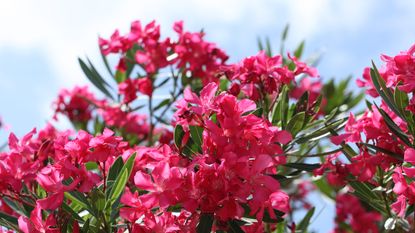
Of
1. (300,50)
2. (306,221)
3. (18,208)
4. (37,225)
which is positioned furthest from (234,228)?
(300,50)

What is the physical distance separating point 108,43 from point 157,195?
1.42 m

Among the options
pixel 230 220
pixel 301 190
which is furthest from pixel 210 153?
pixel 301 190

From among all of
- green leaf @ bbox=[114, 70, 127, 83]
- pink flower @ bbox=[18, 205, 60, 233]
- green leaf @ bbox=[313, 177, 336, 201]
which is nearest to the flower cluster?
pink flower @ bbox=[18, 205, 60, 233]

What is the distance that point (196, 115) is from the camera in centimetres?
162

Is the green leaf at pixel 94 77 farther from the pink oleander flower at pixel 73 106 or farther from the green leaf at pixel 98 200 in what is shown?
the green leaf at pixel 98 200

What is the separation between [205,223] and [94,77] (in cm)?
155

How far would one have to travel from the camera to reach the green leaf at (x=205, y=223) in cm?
149

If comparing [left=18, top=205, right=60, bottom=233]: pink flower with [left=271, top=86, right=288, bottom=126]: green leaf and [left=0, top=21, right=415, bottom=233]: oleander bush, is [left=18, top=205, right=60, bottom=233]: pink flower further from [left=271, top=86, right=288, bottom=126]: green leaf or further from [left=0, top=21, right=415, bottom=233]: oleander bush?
[left=271, top=86, right=288, bottom=126]: green leaf

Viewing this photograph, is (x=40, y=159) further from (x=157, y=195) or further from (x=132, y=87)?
(x=132, y=87)

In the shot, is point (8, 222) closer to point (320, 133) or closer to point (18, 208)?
point (18, 208)

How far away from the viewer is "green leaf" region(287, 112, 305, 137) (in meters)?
1.79

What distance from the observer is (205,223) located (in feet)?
4.89

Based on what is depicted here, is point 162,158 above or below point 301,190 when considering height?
above

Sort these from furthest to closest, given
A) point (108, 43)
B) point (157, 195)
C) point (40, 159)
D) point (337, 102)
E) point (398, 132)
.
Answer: point (337, 102) → point (108, 43) → point (40, 159) → point (398, 132) → point (157, 195)
